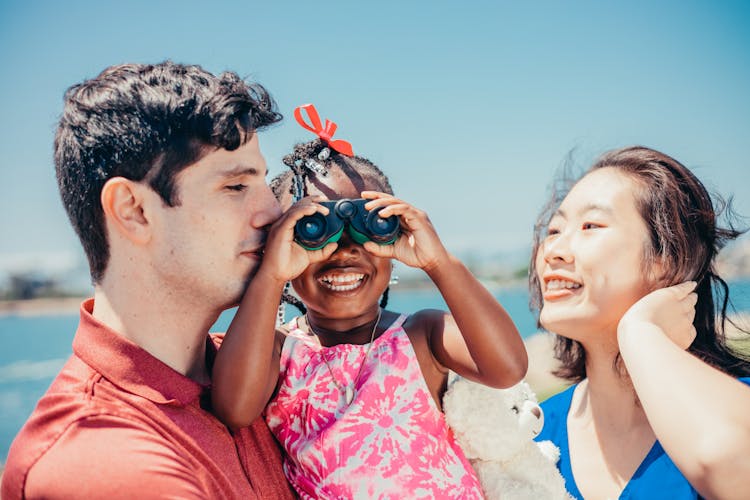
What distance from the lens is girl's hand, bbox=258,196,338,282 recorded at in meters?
2.02

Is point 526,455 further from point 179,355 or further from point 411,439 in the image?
point 179,355

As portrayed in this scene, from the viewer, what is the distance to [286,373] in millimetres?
2264

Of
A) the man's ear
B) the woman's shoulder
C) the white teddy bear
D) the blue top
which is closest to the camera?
the man's ear

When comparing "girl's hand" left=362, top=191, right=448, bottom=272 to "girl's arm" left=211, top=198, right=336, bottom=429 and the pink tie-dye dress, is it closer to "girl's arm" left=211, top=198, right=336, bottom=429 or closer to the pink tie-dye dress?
"girl's arm" left=211, top=198, right=336, bottom=429

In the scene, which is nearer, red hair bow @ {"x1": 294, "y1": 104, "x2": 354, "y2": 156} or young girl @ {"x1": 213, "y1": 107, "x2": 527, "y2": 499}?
young girl @ {"x1": 213, "y1": 107, "x2": 527, "y2": 499}

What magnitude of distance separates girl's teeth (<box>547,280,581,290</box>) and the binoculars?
69 centimetres

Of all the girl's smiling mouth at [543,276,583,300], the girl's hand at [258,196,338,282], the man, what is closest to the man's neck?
the man

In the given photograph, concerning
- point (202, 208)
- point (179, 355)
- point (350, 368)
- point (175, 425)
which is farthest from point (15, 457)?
point (350, 368)

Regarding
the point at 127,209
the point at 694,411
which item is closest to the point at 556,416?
the point at 694,411

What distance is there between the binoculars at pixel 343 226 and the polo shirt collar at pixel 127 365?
589 mm

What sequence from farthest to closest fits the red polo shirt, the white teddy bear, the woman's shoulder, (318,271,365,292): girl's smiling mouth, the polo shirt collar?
the woman's shoulder
(318,271,365,292): girl's smiling mouth
the white teddy bear
the polo shirt collar
the red polo shirt

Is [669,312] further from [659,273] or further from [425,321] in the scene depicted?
[425,321]

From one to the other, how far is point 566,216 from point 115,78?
1.71 meters

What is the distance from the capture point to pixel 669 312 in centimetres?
210
